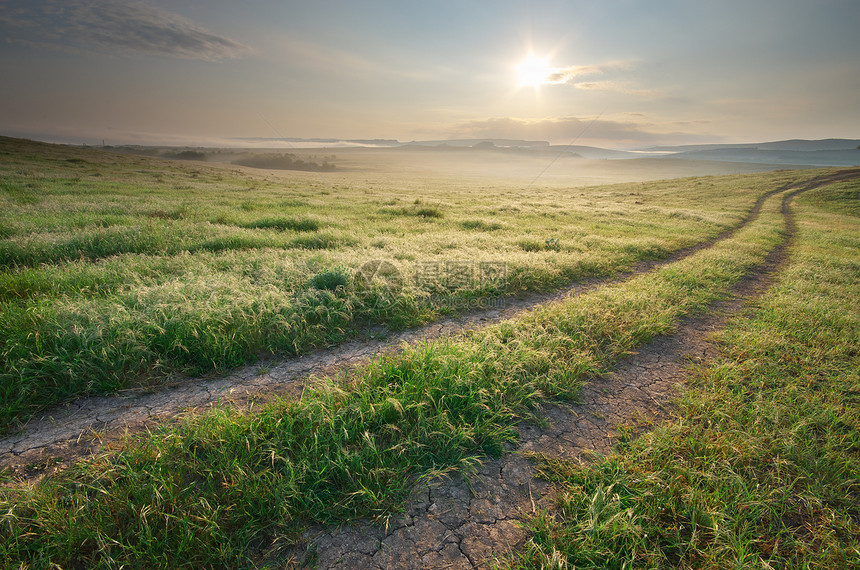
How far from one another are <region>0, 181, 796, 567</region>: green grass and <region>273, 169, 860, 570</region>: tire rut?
132 mm

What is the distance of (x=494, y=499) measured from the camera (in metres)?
2.74

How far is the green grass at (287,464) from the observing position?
2.22 metres

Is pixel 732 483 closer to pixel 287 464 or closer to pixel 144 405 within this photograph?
pixel 287 464

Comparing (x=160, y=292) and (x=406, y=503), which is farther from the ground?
(x=160, y=292)

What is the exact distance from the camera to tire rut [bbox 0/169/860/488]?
2.91 metres

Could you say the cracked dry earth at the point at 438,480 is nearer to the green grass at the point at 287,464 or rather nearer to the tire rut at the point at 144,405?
the tire rut at the point at 144,405

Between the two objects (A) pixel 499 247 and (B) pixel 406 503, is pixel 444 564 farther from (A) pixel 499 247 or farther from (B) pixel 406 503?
(A) pixel 499 247

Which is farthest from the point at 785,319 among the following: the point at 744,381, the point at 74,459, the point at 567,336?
the point at 74,459

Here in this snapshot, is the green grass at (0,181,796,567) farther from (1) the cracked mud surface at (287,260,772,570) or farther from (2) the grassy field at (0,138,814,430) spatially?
(2) the grassy field at (0,138,814,430)

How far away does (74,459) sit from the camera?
9.37 feet

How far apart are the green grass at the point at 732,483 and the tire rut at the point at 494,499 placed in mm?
191

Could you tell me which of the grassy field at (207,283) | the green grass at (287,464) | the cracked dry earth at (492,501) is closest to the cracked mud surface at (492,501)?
the cracked dry earth at (492,501)

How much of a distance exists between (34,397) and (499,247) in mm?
10898

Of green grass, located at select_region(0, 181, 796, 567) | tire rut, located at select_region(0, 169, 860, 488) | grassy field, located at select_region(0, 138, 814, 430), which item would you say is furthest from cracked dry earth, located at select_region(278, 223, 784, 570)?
grassy field, located at select_region(0, 138, 814, 430)
